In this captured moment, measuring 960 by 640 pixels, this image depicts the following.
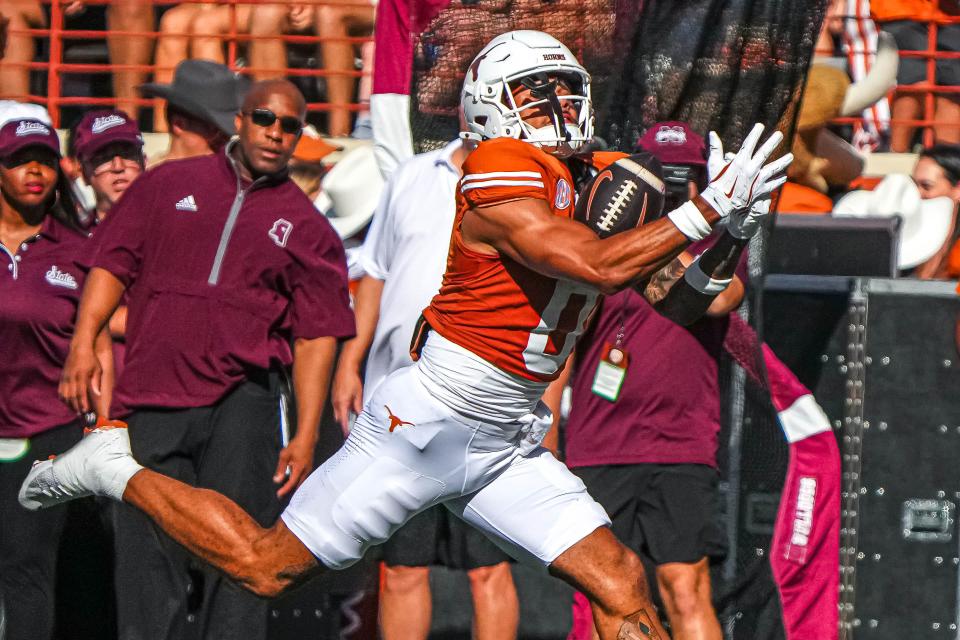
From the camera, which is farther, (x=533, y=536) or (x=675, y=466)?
(x=675, y=466)

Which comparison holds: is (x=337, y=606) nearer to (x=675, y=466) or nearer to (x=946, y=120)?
(x=675, y=466)

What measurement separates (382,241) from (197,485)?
111 cm

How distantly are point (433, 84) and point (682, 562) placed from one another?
86.8 inches

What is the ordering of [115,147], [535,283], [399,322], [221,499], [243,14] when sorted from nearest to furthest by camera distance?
1. [535,283]
2. [221,499]
3. [399,322]
4. [115,147]
5. [243,14]

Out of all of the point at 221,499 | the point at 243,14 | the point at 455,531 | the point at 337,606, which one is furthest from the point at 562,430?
the point at 243,14

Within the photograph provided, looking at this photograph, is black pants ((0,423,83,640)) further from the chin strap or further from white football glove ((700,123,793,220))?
white football glove ((700,123,793,220))

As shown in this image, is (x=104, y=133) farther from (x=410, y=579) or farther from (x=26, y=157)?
(x=410, y=579)

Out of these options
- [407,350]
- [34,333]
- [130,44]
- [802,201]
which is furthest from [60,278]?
[802,201]

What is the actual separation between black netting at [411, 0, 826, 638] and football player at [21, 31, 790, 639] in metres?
1.69

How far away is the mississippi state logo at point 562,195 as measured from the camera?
452 cm

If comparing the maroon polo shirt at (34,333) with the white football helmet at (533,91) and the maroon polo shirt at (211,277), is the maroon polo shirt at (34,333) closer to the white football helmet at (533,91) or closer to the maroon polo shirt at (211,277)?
the maroon polo shirt at (211,277)

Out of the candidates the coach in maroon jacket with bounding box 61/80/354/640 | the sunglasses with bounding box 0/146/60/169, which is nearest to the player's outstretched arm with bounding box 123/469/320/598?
the coach in maroon jacket with bounding box 61/80/354/640

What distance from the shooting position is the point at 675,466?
5.99 meters

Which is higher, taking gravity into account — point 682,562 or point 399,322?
point 399,322
